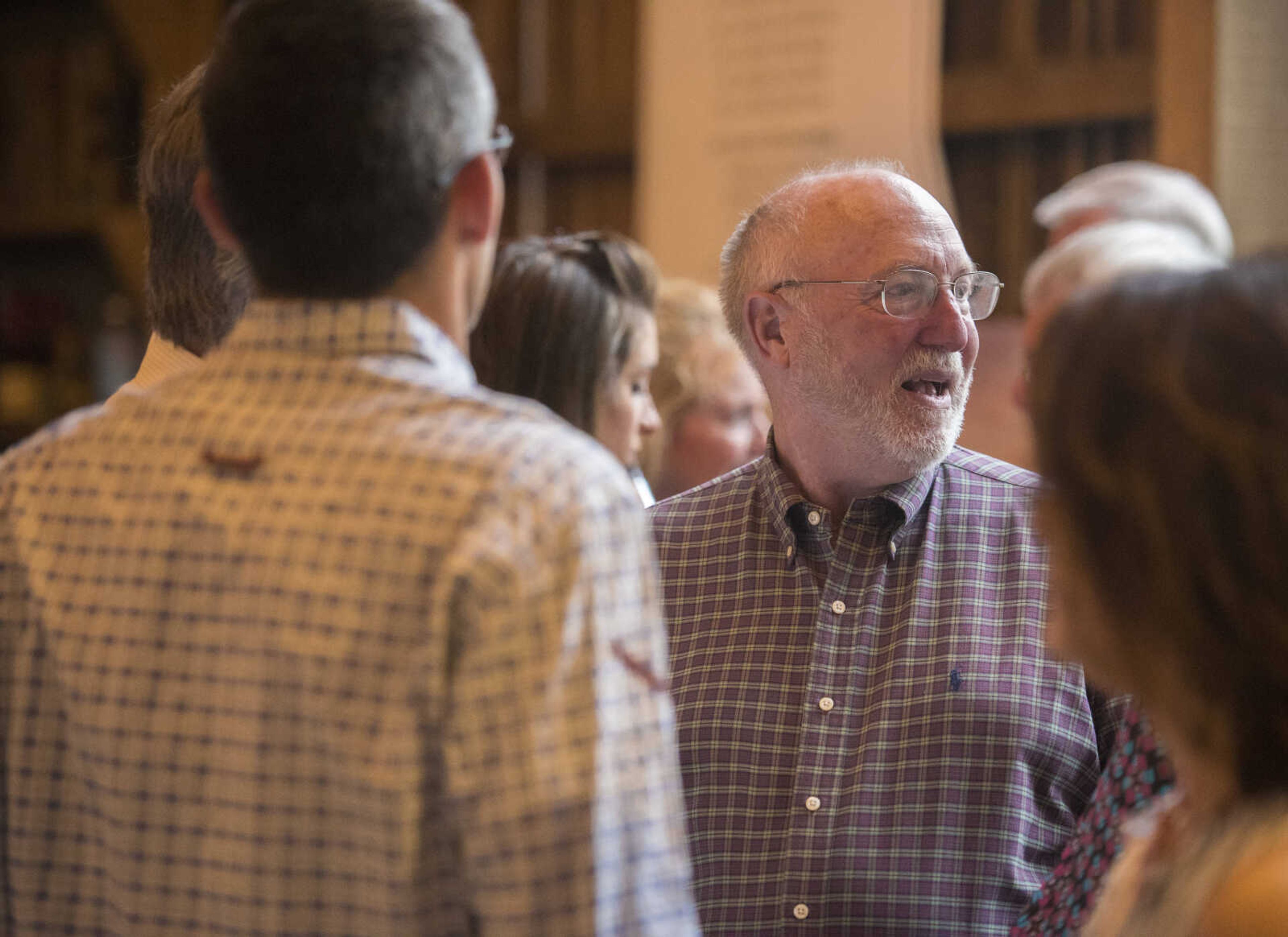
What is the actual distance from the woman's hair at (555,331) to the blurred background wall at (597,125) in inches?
29.2

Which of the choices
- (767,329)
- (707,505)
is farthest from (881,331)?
(707,505)

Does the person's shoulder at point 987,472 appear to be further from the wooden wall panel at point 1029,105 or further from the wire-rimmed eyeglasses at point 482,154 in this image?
the wooden wall panel at point 1029,105

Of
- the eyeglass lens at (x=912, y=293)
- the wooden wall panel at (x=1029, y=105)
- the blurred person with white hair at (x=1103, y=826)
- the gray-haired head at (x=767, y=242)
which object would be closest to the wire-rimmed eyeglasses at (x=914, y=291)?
the eyeglass lens at (x=912, y=293)

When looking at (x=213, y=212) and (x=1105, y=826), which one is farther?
(x=1105, y=826)

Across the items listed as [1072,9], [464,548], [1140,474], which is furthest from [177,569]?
[1072,9]

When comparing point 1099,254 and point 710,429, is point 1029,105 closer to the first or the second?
point 1099,254

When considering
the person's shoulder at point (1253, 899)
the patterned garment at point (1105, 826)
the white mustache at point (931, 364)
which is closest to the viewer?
the person's shoulder at point (1253, 899)

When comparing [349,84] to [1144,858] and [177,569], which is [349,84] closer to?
[177,569]

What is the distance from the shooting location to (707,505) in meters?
2.13

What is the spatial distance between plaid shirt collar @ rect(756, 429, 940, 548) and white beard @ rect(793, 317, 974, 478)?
25 mm

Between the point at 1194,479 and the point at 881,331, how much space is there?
1138 mm

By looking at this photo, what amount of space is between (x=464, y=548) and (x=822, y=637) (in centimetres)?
104

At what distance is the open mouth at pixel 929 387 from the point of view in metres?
2.02

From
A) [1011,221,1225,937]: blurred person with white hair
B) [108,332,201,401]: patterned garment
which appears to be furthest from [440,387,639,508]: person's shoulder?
[108,332,201,401]: patterned garment
